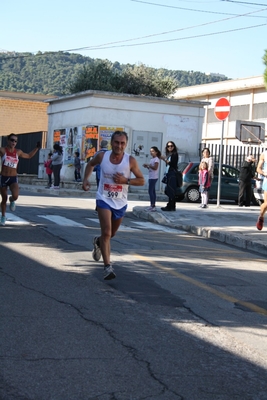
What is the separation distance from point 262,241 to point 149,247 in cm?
247

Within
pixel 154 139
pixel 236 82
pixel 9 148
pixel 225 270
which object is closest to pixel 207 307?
pixel 225 270

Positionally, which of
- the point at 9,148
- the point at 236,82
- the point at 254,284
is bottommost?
the point at 254,284

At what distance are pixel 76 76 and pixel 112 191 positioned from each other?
5282 centimetres

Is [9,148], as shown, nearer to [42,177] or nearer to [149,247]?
[149,247]

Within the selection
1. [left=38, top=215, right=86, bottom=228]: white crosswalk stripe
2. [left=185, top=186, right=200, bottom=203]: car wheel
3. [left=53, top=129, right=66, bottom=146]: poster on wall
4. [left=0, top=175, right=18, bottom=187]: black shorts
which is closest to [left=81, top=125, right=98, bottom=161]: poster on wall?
[left=53, top=129, right=66, bottom=146]: poster on wall

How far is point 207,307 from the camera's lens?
7.77 metres

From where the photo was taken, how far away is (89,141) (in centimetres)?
3391

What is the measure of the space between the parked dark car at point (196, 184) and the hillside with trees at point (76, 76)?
23568 mm

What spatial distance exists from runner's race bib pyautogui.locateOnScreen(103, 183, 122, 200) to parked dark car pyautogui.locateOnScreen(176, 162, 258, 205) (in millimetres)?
19105

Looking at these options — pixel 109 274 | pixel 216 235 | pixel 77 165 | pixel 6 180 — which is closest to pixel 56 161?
pixel 77 165

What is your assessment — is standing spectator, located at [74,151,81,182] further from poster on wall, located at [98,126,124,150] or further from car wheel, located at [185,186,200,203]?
car wheel, located at [185,186,200,203]

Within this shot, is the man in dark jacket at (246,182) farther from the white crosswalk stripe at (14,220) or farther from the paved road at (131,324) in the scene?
the paved road at (131,324)

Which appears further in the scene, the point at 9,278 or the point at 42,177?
the point at 42,177

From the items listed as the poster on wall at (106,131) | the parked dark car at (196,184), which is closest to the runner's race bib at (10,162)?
the parked dark car at (196,184)
